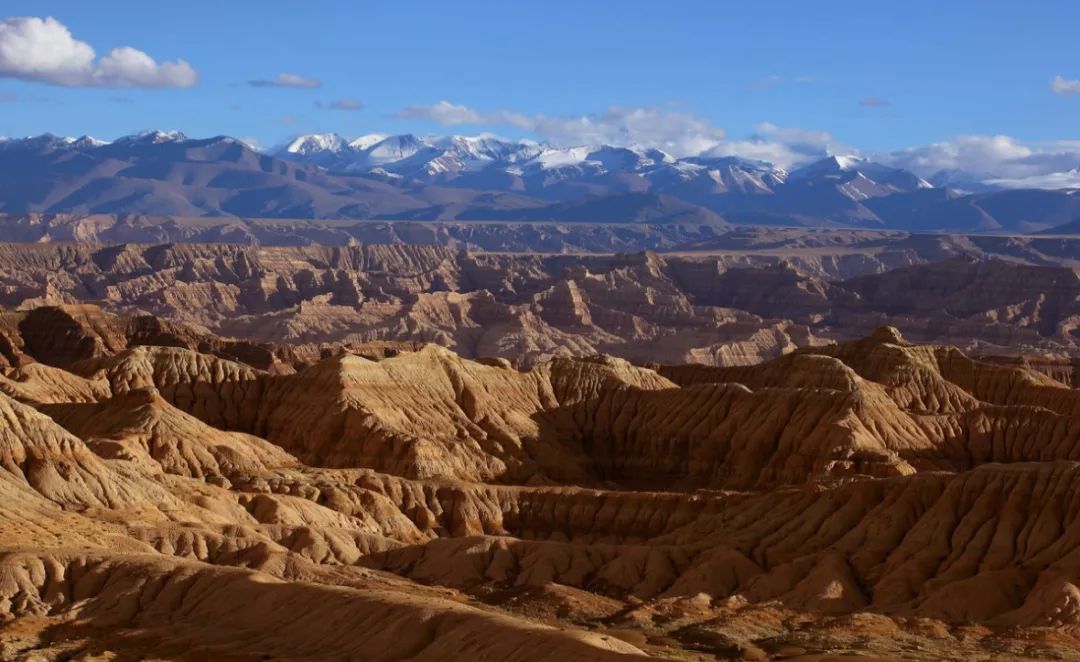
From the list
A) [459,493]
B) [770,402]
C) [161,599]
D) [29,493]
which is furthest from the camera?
[770,402]

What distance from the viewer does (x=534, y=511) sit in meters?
112

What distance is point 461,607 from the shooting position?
7006 cm

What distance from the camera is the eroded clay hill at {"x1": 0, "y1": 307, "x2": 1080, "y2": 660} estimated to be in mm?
73500

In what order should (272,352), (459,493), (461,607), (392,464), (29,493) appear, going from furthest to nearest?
(272,352) < (392,464) < (459,493) < (29,493) < (461,607)

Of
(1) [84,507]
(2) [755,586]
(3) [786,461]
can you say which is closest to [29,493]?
(1) [84,507]

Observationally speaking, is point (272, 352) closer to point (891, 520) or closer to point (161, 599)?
point (891, 520)

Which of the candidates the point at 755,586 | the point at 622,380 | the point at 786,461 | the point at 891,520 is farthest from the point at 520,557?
the point at 622,380

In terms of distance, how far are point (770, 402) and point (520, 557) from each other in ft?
132

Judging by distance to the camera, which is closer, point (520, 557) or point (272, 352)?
point (520, 557)

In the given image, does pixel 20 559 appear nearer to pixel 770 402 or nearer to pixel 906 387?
pixel 770 402

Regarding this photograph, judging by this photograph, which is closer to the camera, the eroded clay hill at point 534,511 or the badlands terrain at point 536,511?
the badlands terrain at point 536,511

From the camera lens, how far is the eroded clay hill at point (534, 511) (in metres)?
73.5

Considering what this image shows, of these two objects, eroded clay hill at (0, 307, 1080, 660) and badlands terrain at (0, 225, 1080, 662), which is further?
eroded clay hill at (0, 307, 1080, 660)

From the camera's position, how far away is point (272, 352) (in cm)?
18750
